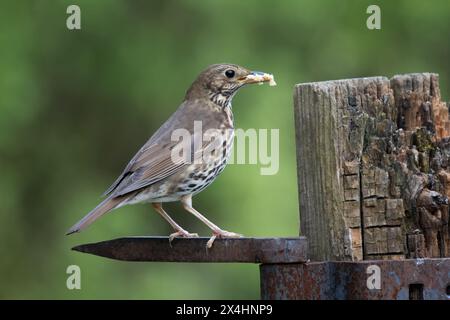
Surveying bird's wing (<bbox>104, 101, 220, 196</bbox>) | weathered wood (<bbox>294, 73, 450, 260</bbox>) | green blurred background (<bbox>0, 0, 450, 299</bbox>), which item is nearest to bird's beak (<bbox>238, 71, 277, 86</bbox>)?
bird's wing (<bbox>104, 101, 220, 196</bbox>)

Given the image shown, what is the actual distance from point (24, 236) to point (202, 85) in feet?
12.8

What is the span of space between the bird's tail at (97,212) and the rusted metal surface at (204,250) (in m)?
0.49

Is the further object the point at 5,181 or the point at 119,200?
the point at 5,181

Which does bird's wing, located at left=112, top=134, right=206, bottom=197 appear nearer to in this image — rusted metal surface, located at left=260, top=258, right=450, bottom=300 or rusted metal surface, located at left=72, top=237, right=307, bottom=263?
rusted metal surface, located at left=72, top=237, right=307, bottom=263

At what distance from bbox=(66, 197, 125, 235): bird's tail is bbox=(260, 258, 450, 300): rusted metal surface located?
3.71 feet

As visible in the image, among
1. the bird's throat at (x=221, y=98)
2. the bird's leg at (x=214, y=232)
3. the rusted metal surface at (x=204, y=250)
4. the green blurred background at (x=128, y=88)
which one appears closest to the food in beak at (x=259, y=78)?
the bird's throat at (x=221, y=98)

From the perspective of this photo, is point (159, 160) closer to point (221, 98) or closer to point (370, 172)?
point (221, 98)

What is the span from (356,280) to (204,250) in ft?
2.09

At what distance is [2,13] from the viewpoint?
9.14m

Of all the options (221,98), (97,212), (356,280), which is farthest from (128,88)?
(356,280)

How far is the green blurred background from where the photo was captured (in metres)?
9.24
